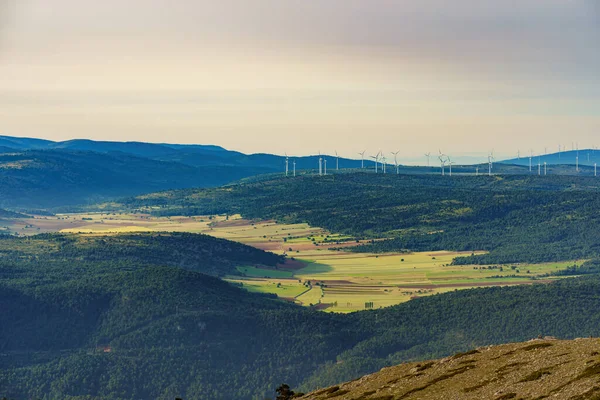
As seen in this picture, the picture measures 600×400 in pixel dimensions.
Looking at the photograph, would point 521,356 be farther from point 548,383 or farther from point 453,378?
point 548,383

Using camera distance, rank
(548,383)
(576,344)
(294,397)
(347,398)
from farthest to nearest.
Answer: (294,397), (347,398), (576,344), (548,383)

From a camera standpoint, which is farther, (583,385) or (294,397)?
(294,397)

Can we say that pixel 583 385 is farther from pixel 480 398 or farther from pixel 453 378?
pixel 453 378

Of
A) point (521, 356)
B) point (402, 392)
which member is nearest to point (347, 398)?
point (402, 392)

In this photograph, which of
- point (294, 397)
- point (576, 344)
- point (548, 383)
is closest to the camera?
point (548, 383)

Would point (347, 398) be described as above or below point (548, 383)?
below

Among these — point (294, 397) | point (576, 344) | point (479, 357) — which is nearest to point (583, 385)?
point (576, 344)
